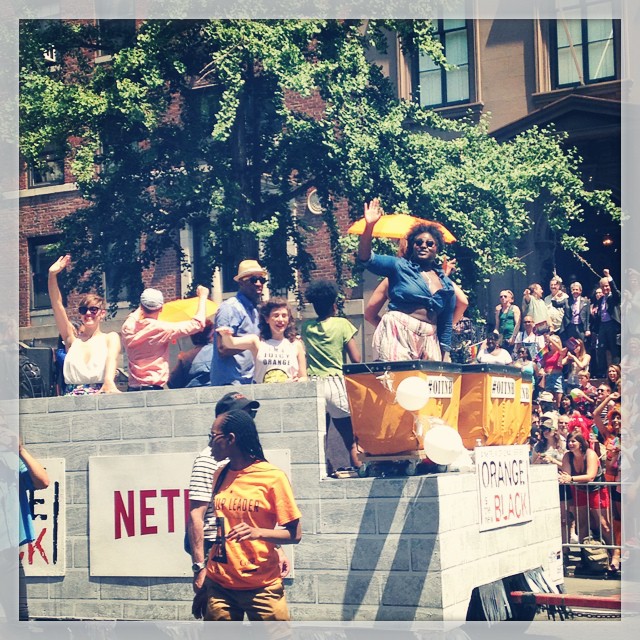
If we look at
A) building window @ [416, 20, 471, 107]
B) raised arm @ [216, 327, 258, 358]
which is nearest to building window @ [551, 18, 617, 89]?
building window @ [416, 20, 471, 107]

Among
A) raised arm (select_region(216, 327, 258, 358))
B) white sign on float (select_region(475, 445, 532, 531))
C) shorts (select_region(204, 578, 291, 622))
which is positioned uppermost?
raised arm (select_region(216, 327, 258, 358))

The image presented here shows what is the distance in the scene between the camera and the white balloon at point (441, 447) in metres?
6.34

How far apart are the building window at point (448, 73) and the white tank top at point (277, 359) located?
300cm

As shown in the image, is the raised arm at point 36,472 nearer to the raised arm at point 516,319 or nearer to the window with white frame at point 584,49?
the raised arm at point 516,319

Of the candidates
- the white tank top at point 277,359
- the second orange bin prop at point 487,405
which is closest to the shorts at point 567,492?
the second orange bin prop at point 487,405

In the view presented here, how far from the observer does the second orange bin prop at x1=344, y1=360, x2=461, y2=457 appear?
254 inches

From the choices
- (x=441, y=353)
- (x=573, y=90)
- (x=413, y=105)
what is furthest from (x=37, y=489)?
(x=573, y=90)

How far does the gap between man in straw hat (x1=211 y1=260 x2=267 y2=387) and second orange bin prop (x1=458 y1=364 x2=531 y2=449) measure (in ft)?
4.92

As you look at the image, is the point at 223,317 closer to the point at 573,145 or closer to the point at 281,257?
the point at 281,257

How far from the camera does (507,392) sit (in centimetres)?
753

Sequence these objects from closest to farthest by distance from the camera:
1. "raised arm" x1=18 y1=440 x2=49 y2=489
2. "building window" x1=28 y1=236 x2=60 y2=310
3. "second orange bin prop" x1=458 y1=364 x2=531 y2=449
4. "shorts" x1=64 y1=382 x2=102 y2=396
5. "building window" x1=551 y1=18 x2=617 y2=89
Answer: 1. "second orange bin prop" x1=458 y1=364 x2=531 y2=449
2. "raised arm" x1=18 y1=440 x2=49 y2=489
3. "shorts" x1=64 y1=382 x2=102 y2=396
4. "building window" x1=28 y1=236 x2=60 y2=310
5. "building window" x1=551 y1=18 x2=617 y2=89

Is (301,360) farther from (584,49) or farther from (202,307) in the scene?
(584,49)

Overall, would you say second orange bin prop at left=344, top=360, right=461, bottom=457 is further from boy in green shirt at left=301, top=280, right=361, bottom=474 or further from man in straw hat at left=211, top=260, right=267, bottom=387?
boy in green shirt at left=301, top=280, right=361, bottom=474

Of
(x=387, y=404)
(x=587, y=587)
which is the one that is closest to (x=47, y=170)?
(x=387, y=404)
